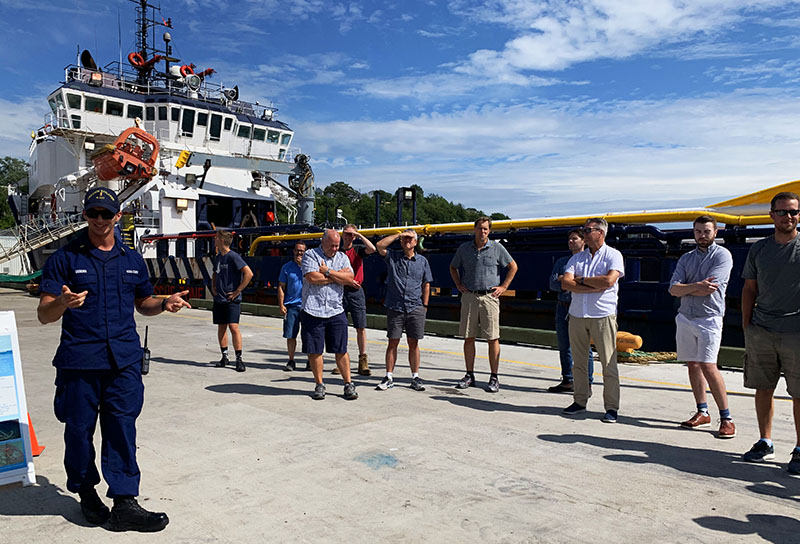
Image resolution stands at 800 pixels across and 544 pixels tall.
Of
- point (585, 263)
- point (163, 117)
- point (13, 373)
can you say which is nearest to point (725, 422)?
point (585, 263)

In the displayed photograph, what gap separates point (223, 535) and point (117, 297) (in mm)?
1462

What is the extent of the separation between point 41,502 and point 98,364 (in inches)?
43.9

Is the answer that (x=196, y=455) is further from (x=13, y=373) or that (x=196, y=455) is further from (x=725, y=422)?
(x=725, y=422)

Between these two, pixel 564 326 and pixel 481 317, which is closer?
pixel 481 317

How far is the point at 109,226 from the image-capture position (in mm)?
3641

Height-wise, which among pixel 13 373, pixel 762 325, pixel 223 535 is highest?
pixel 762 325

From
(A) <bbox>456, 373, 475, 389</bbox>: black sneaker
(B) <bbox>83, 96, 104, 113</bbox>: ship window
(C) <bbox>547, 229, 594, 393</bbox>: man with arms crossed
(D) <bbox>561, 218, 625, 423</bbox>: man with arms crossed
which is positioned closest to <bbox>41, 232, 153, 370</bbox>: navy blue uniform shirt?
(D) <bbox>561, 218, 625, 423</bbox>: man with arms crossed

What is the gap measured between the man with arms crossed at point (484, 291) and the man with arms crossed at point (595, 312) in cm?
113

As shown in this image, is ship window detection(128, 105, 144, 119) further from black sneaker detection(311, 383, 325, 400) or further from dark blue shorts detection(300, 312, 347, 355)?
black sneaker detection(311, 383, 325, 400)

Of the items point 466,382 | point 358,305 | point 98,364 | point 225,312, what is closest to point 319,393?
point 466,382

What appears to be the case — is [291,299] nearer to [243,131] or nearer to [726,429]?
[726,429]

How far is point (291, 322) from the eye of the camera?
8.77 metres

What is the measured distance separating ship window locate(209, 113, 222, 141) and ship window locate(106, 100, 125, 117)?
3.62 m

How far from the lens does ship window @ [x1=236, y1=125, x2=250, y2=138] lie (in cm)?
2880
